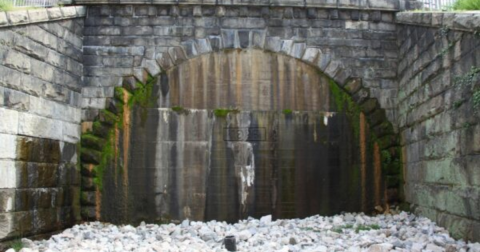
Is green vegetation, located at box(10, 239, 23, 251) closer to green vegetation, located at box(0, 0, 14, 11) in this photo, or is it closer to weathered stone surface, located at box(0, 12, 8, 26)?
weathered stone surface, located at box(0, 12, 8, 26)

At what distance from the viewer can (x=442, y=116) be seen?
7.11m

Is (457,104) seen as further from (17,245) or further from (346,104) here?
(17,245)

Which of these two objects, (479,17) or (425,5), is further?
(425,5)

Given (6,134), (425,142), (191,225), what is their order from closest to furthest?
1. (6,134)
2. (425,142)
3. (191,225)

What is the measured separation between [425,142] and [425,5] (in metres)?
3.80

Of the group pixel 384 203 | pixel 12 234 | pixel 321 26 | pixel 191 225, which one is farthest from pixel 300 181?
pixel 12 234

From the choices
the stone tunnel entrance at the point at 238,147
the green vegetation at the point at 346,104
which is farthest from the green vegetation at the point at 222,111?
the green vegetation at the point at 346,104

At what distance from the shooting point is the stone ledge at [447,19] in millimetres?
6109

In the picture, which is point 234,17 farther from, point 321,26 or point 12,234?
point 12,234

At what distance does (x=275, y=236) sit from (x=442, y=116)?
315 cm

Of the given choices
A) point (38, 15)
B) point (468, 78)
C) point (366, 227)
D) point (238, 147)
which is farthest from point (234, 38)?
point (468, 78)

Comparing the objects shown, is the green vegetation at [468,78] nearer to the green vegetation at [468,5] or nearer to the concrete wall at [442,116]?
the concrete wall at [442,116]

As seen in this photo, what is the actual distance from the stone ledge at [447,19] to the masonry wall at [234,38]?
2.97 feet

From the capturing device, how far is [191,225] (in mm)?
8555
